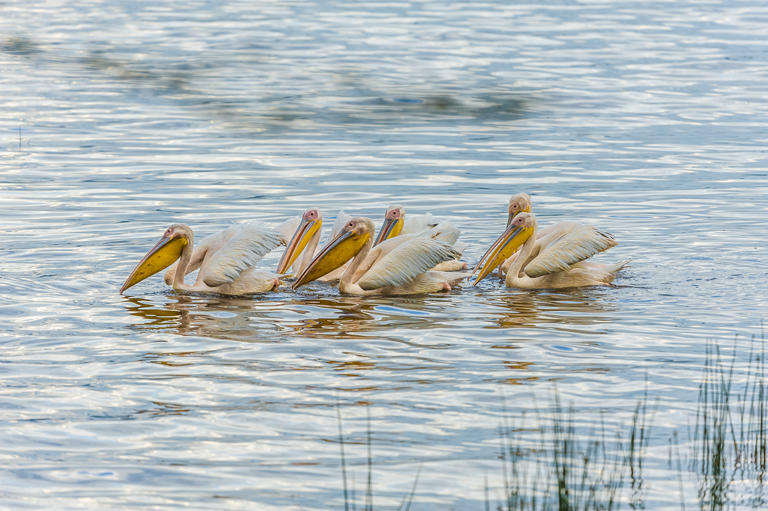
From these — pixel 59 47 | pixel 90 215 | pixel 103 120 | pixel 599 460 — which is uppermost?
pixel 59 47

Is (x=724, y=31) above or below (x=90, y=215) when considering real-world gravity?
above

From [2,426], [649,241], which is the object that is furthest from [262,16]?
[2,426]

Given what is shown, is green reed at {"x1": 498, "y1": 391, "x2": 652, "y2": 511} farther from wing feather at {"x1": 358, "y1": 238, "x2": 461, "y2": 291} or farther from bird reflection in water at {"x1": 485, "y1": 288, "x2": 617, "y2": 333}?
wing feather at {"x1": 358, "y1": 238, "x2": 461, "y2": 291}

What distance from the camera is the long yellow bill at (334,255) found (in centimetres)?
807

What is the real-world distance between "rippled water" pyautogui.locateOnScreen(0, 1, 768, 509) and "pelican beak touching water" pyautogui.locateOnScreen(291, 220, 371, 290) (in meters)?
0.15

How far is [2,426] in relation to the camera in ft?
16.6

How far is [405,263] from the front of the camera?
25.3 ft

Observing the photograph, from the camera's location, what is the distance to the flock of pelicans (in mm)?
7746

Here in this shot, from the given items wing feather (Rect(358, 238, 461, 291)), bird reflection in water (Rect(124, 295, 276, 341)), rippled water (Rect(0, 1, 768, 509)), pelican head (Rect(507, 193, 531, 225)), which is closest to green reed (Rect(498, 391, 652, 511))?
rippled water (Rect(0, 1, 768, 509))

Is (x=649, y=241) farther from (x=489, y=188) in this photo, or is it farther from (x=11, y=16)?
(x=11, y=16)

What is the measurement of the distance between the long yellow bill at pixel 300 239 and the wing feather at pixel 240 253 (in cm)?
66

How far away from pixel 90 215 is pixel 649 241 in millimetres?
5305

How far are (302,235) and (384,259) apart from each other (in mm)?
1219

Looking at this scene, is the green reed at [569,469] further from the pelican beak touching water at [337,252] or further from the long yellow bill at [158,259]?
the long yellow bill at [158,259]
